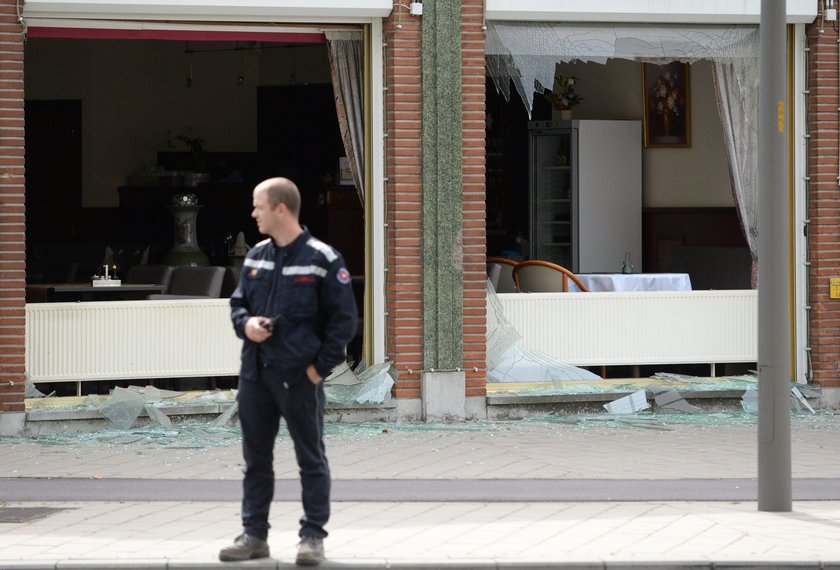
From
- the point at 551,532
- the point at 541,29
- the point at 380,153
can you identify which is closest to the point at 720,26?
the point at 541,29

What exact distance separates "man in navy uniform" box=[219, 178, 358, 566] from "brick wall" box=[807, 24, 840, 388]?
713 cm

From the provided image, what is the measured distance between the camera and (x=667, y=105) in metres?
16.8

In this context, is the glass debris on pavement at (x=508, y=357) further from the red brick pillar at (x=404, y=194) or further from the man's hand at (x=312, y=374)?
the man's hand at (x=312, y=374)

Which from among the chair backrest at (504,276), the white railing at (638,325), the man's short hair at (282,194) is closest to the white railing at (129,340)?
the white railing at (638,325)

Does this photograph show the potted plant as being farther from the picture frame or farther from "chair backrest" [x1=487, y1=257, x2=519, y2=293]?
"chair backrest" [x1=487, y1=257, x2=519, y2=293]

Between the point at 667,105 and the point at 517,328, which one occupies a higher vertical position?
the point at 667,105

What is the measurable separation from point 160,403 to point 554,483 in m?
3.99

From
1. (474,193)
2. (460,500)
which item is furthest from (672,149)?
(460,500)

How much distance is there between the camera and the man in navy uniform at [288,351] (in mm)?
6793

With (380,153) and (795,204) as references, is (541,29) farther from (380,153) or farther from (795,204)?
(795,204)

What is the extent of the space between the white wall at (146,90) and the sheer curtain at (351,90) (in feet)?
28.6

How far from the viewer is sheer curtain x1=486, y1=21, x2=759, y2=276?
12.6 metres

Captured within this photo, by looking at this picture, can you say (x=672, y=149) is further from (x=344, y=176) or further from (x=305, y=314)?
(x=305, y=314)

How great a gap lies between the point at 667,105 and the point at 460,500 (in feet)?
29.8
